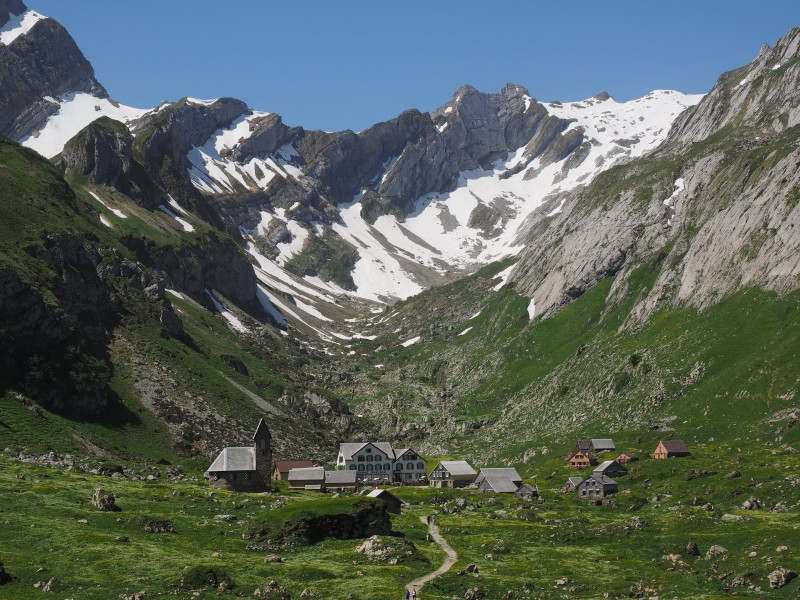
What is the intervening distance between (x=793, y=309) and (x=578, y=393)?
171ft

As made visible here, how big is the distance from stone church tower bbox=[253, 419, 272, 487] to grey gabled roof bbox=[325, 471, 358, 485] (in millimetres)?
23433

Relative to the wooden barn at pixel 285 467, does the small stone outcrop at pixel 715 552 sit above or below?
below

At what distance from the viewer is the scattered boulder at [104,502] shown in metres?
69.4

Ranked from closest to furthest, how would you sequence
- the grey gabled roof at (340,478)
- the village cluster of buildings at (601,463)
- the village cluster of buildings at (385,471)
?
the village cluster of buildings at (385,471) → the village cluster of buildings at (601,463) → the grey gabled roof at (340,478)

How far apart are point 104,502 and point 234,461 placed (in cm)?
3292

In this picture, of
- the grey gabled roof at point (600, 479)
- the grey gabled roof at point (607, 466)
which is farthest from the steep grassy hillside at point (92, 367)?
the grey gabled roof at point (607, 466)

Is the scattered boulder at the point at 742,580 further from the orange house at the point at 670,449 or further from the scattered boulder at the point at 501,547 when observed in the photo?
the orange house at the point at 670,449

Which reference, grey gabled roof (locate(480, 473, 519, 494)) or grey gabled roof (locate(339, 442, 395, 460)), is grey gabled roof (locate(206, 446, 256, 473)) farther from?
grey gabled roof (locate(339, 442, 395, 460))

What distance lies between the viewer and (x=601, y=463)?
5305 inches

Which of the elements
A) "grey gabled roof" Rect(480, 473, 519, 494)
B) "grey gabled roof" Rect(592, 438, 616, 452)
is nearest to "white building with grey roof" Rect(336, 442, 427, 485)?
"grey gabled roof" Rect(480, 473, 519, 494)

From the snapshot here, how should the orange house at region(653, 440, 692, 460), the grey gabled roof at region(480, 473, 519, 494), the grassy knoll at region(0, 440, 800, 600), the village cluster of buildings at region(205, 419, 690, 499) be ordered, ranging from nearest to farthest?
the grassy knoll at region(0, 440, 800, 600) < the village cluster of buildings at region(205, 419, 690, 499) < the grey gabled roof at region(480, 473, 519, 494) < the orange house at region(653, 440, 692, 460)

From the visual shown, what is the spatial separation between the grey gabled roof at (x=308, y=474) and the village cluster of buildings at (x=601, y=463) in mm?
39911

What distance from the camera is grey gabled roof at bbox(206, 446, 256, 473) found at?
101 meters

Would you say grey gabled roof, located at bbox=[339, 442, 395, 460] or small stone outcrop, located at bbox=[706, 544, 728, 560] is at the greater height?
grey gabled roof, located at bbox=[339, 442, 395, 460]
